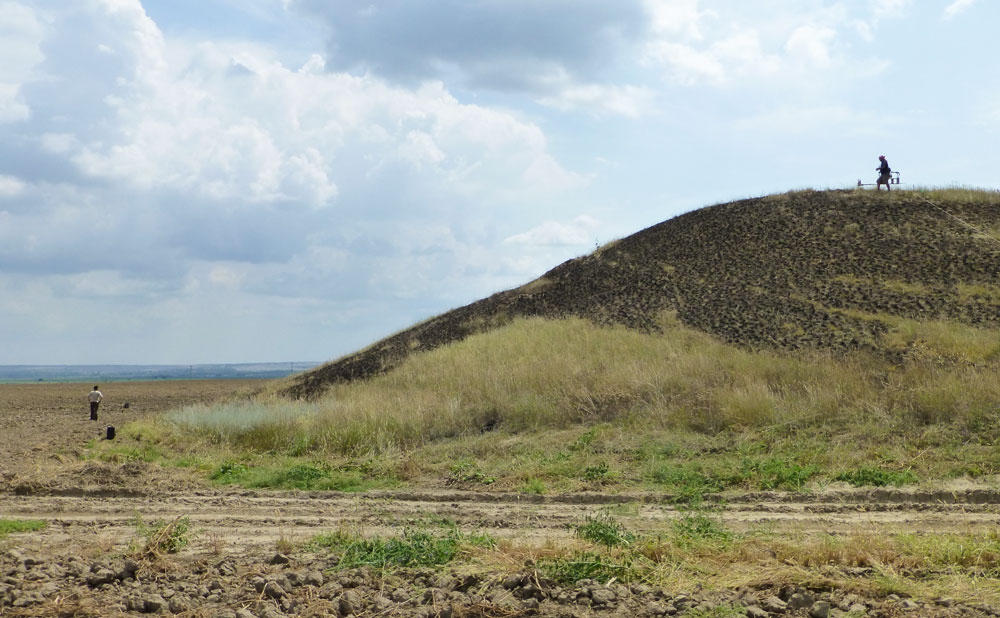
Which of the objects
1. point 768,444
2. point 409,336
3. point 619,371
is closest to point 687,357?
point 619,371

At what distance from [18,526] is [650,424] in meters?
9.36

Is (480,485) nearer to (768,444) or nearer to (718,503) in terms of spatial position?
(718,503)

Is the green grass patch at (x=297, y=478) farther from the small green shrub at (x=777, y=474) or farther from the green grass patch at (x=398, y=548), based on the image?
the small green shrub at (x=777, y=474)

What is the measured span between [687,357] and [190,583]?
1289cm

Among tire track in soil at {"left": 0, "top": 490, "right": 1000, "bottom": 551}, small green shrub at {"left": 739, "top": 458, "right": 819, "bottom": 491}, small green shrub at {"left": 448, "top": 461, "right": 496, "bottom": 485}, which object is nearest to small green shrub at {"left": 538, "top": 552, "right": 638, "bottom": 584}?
tire track in soil at {"left": 0, "top": 490, "right": 1000, "bottom": 551}

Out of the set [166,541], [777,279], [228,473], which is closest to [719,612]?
[166,541]

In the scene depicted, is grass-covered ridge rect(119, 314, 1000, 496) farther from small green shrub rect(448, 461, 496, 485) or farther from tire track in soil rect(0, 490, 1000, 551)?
tire track in soil rect(0, 490, 1000, 551)

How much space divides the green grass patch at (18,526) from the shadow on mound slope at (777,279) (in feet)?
50.1

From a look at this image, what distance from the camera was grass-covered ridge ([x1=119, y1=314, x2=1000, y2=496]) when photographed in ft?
33.3

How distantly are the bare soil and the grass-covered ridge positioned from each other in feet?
3.08

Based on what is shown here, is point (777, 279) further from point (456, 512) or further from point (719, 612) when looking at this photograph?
point (719, 612)

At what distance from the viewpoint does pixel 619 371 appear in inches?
621

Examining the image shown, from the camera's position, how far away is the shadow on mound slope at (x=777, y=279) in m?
19.9

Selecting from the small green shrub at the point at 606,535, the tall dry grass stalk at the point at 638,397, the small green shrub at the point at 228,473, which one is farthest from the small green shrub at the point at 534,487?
the small green shrub at the point at 228,473
